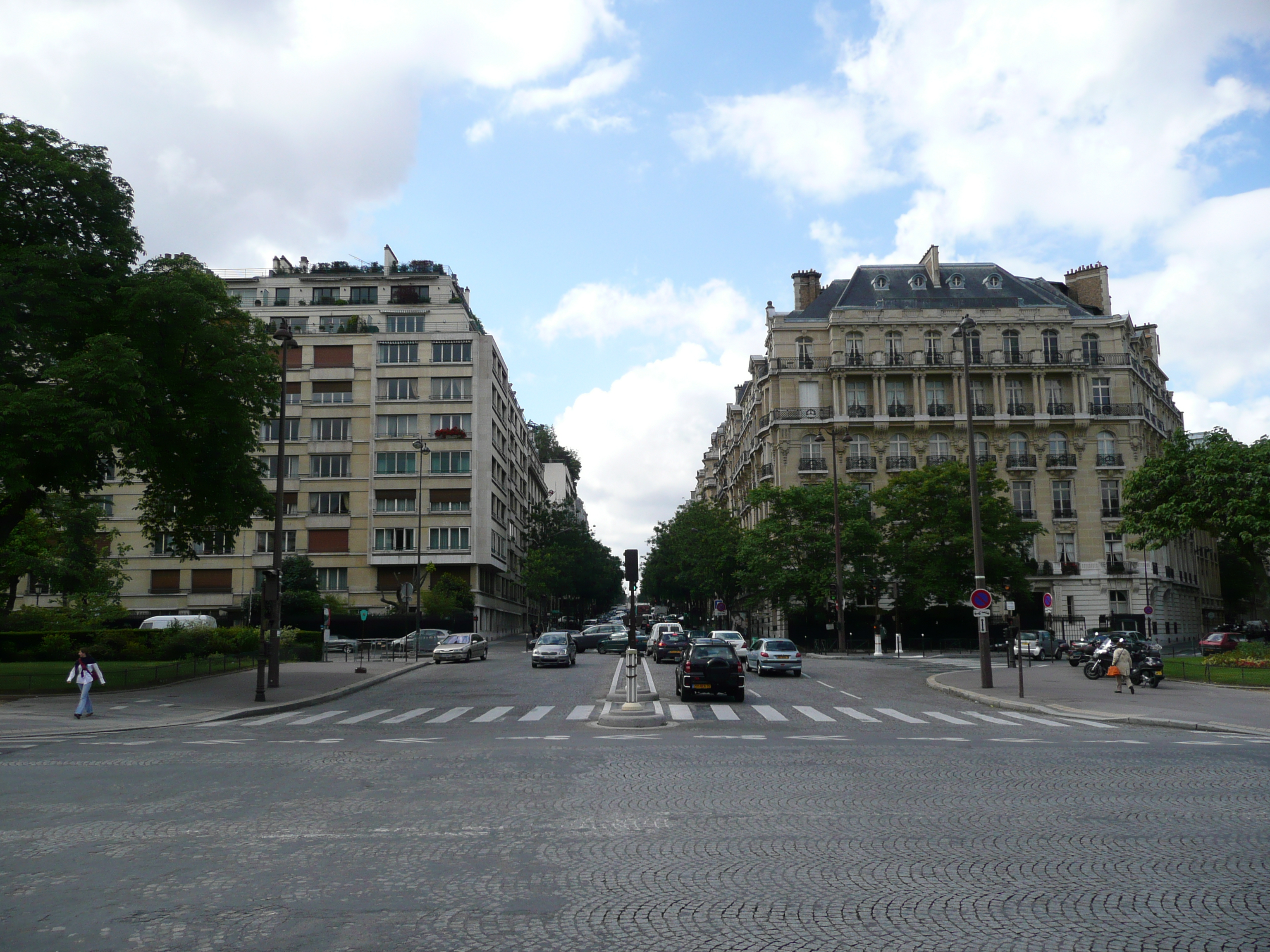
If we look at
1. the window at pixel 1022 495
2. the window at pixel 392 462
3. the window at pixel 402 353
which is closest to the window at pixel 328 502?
the window at pixel 392 462

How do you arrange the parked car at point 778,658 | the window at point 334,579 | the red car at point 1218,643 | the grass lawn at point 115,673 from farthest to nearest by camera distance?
1. the window at point 334,579
2. the red car at point 1218,643
3. the parked car at point 778,658
4. the grass lawn at point 115,673

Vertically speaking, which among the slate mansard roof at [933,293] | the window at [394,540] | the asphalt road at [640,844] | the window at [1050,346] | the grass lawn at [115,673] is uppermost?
the slate mansard roof at [933,293]

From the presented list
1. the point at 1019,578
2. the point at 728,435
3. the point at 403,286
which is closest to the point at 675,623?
the point at 1019,578

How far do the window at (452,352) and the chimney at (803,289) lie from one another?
26.7 m

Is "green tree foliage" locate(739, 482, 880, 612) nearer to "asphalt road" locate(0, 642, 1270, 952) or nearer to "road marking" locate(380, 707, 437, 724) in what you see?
"road marking" locate(380, 707, 437, 724)

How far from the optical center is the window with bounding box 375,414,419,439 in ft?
253

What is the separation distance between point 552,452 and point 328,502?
76.3m

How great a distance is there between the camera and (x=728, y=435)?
373ft

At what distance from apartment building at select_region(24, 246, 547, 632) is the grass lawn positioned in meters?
38.6

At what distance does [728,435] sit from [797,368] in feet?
132

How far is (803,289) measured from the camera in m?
78.5

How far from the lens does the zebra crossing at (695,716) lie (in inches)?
831

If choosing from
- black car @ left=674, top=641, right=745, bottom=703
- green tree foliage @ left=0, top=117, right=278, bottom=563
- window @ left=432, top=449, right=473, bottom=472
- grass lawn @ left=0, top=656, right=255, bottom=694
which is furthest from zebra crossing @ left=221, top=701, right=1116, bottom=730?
window @ left=432, top=449, right=473, bottom=472

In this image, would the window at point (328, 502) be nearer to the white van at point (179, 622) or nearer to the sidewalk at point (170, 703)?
the white van at point (179, 622)
